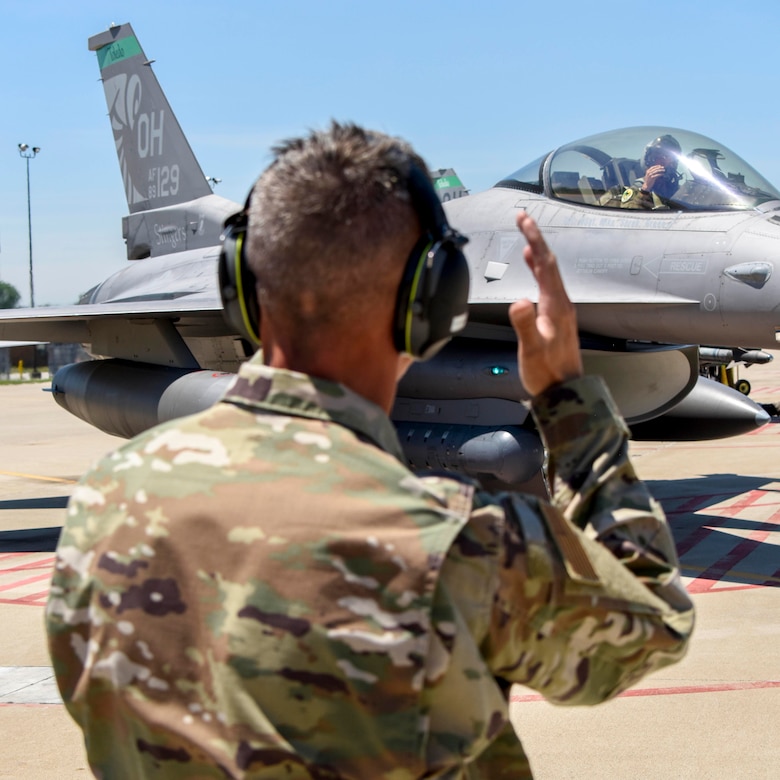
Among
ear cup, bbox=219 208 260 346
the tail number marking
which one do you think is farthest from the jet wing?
ear cup, bbox=219 208 260 346

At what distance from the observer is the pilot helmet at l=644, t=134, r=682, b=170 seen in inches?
297

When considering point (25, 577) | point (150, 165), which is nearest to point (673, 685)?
point (25, 577)

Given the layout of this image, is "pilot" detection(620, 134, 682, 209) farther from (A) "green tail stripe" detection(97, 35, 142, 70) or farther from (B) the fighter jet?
(A) "green tail stripe" detection(97, 35, 142, 70)

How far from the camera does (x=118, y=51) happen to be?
13586 millimetres

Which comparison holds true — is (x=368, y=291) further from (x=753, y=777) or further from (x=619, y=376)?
(x=619, y=376)

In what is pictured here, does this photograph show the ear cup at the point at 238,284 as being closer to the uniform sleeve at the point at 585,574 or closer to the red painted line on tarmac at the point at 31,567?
the uniform sleeve at the point at 585,574

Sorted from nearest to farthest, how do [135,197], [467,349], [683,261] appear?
[683,261] < [467,349] < [135,197]

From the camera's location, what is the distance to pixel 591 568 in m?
1.28

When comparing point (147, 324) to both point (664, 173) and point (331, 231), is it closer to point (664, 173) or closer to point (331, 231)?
point (664, 173)

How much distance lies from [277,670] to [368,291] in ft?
1.63

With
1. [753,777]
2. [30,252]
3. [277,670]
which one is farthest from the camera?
[30,252]

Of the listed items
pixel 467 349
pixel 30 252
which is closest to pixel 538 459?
pixel 467 349

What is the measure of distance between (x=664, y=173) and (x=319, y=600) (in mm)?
6936

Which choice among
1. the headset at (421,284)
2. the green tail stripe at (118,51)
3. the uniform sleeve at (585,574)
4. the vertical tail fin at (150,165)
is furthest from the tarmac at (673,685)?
the green tail stripe at (118,51)
